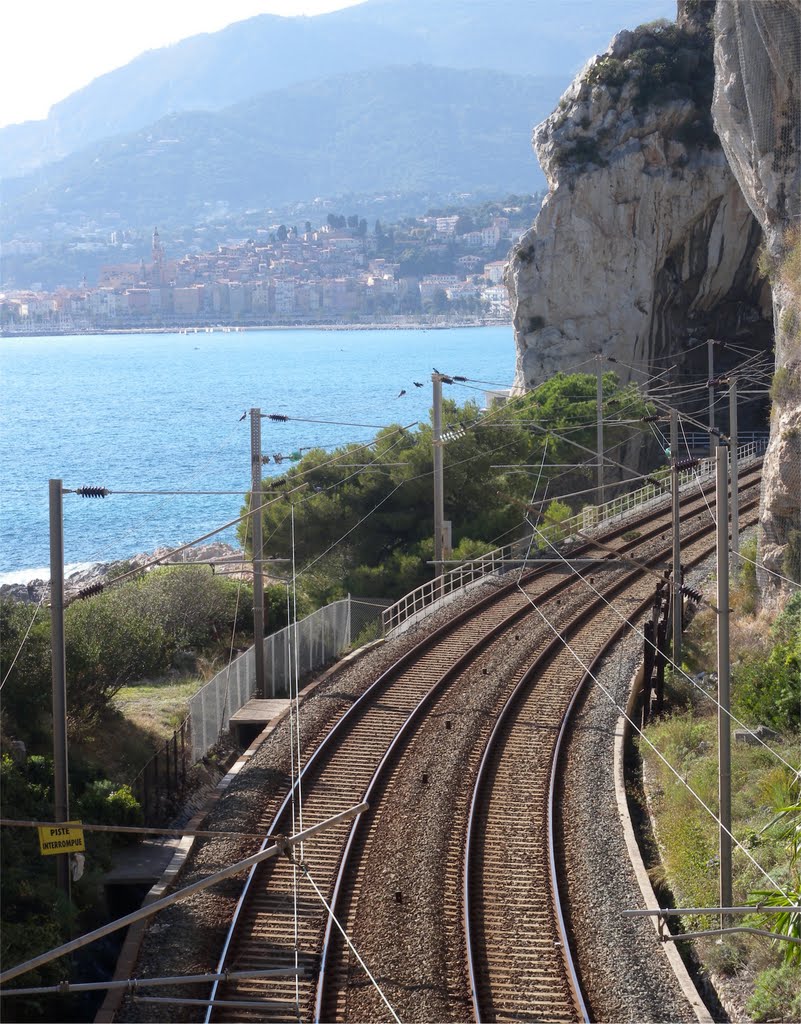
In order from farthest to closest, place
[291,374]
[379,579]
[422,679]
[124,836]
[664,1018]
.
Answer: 1. [291,374]
2. [379,579]
3. [422,679]
4. [124,836]
5. [664,1018]

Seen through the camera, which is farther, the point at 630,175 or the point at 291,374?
the point at 291,374

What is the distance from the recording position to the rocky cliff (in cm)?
2436

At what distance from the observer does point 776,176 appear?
88.2 ft

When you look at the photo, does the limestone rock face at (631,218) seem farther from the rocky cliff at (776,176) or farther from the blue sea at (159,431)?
the rocky cliff at (776,176)

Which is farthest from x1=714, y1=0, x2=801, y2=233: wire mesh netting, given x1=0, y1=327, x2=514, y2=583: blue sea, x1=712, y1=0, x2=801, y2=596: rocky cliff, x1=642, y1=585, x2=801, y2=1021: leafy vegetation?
x1=0, y1=327, x2=514, y2=583: blue sea

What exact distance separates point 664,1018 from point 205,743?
10995 millimetres

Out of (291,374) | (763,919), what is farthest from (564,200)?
(291,374)

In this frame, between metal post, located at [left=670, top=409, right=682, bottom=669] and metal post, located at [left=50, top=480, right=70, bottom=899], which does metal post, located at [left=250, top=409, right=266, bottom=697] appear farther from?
metal post, located at [left=50, top=480, right=70, bottom=899]

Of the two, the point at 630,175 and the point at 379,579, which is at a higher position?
the point at 630,175

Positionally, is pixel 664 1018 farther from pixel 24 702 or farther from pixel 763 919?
pixel 24 702

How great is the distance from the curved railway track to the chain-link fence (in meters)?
2.35

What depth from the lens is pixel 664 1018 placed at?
1106 centimetres

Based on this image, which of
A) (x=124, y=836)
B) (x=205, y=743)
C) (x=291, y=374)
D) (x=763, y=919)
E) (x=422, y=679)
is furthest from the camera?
(x=291, y=374)

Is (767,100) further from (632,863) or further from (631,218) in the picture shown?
(631,218)
